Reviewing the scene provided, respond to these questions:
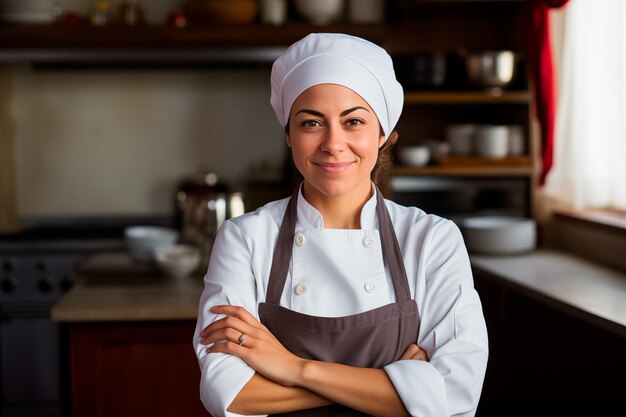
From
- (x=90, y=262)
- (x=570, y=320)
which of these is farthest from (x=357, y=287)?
(x=90, y=262)

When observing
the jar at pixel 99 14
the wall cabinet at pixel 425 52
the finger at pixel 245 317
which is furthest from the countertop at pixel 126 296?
the jar at pixel 99 14

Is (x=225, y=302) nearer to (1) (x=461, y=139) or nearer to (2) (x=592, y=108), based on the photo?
(2) (x=592, y=108)

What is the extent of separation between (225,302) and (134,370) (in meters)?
1.07

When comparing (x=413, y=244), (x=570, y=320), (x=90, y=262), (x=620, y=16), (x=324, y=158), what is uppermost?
(x=620, y=16)

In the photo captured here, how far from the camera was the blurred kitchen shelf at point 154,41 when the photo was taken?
147 inches

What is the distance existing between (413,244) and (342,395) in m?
0.32

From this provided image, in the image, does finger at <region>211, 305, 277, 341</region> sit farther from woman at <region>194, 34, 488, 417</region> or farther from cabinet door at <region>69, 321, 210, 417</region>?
cabinet door at <region>69, 321, 210, 417</region>

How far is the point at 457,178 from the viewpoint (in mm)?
3623

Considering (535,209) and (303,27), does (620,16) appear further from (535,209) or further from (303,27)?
(303,27)

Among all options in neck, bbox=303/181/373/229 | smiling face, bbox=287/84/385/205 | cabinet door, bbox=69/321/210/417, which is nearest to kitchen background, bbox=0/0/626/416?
cabinet door, bbox=69/321/210/417

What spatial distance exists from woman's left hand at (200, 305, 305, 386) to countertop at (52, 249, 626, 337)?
928mm

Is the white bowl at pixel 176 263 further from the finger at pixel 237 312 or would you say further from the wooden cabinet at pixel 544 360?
the finger at pixel 237 312

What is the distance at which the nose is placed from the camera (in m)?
1.35

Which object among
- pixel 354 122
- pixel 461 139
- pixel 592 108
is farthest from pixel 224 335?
pixel 461 139
